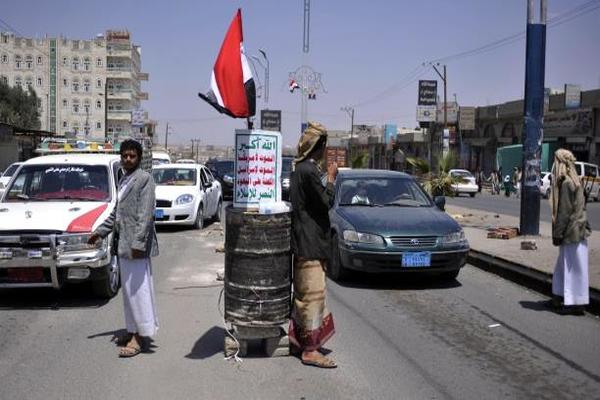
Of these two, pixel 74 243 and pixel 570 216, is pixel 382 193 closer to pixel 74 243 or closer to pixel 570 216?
pixel 570 216

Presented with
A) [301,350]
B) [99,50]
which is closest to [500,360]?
[301,350]

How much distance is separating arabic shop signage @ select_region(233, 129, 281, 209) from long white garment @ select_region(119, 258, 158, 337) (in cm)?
100

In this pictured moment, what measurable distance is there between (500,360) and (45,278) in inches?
187

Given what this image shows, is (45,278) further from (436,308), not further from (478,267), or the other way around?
(478,267)

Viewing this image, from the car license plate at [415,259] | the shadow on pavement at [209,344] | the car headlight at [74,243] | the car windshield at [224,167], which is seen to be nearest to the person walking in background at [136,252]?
the shadow on pavement at [209,344]

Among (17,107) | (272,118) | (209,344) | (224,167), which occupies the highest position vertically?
(17,107)

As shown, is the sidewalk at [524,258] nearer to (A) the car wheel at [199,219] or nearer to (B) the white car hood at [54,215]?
(B) the white car hood at [54,215]

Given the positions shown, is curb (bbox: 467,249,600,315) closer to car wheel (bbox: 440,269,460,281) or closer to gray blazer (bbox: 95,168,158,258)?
car wheel (bbox: 440,269,460,281)

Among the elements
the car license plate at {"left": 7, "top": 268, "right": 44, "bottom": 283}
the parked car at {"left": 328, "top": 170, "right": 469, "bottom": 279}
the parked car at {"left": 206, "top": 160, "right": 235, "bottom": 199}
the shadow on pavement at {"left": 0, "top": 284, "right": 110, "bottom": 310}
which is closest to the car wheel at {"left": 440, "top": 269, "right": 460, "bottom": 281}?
the parked car at {"left": 328, "top": 170, "right": 469, "bottom": 279}

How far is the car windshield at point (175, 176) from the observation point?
53.6 ft

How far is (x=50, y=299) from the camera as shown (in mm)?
7766

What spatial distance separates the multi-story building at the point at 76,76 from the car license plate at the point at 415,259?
108 meters

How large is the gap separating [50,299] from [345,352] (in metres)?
3.91

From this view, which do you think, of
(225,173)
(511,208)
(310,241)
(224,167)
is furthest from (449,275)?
(224,167)
